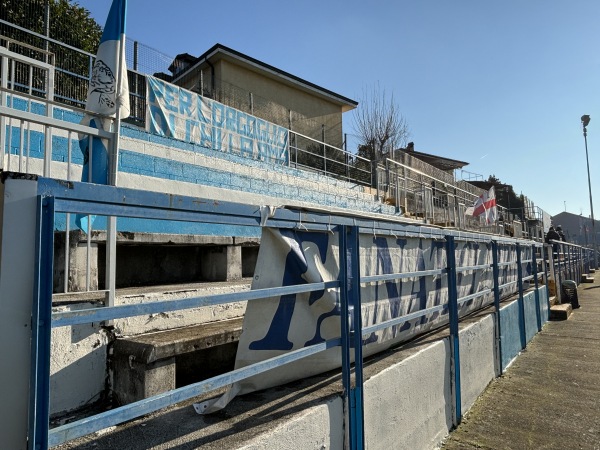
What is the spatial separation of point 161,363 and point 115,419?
141cm

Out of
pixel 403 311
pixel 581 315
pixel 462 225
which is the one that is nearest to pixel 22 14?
pixel 403 311

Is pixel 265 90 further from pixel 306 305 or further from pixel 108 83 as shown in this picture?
pixel 306 305

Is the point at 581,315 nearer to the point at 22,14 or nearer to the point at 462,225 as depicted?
the point at 462,225

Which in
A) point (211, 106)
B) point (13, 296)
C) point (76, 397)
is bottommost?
point (76, 397)

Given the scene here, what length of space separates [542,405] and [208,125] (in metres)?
8.60

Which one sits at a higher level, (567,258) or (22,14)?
(22,14)

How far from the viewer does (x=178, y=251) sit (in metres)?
5.72

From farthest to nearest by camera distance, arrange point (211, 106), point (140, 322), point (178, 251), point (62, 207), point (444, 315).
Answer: point (211, 106) → point (178, 251) → point (444, 315) → point (140, 322) → point (62, 207)

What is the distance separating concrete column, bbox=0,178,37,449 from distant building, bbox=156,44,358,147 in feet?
47.0

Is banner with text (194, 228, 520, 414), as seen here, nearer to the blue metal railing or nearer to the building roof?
the blue metal railing

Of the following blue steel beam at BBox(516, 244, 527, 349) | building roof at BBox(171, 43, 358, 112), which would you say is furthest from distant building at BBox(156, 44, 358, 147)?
blue steel beam at BBox(516, 244, 527, 349)

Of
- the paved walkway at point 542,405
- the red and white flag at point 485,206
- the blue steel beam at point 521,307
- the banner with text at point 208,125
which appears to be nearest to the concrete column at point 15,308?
the paved walkway at point 542,405

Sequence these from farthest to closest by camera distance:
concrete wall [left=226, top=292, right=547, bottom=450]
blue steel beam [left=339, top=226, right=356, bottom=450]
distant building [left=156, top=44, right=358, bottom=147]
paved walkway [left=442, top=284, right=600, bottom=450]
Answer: distant building [left=156, top=44, right=358, bottom=147] → paved walkway [left=442, top=284, right=600, bottom=450] → blue steel beam [left=339, top=226, right=356, bottom=450] → concrete wall [left=226, top=292, right=547, bottom=450]

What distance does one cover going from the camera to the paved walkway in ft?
13.1
